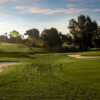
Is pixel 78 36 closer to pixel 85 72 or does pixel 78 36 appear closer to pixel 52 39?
pixel 52 39

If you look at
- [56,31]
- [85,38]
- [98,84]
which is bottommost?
[98,84]

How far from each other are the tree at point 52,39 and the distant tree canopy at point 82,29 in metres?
9.29

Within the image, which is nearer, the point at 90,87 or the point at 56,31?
the point at 90,87

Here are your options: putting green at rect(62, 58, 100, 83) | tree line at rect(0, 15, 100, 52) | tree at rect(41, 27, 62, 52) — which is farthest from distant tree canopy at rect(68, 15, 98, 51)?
putting green at rect(62, 58, 100, 83)

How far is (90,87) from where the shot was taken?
20.1 feet

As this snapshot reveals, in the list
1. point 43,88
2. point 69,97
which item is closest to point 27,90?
point 43,88

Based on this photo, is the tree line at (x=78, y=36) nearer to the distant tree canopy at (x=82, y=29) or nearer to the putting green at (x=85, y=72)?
the distant tree canopy at (x=82, y=29)

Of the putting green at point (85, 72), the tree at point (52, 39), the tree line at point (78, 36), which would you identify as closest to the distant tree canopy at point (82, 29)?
the tree line at point (78, 36)

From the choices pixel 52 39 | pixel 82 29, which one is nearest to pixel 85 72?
pixel 82 29

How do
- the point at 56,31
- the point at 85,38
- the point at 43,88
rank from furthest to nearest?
the point at 56,31 < the point at 85,38 < the point at 43,88

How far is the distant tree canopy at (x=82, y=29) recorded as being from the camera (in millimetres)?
59875

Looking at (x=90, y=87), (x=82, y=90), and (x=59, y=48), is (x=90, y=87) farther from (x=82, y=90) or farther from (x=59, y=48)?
(x=59, y=48)

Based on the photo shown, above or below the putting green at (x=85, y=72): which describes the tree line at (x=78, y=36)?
above

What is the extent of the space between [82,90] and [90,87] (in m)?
0.65
